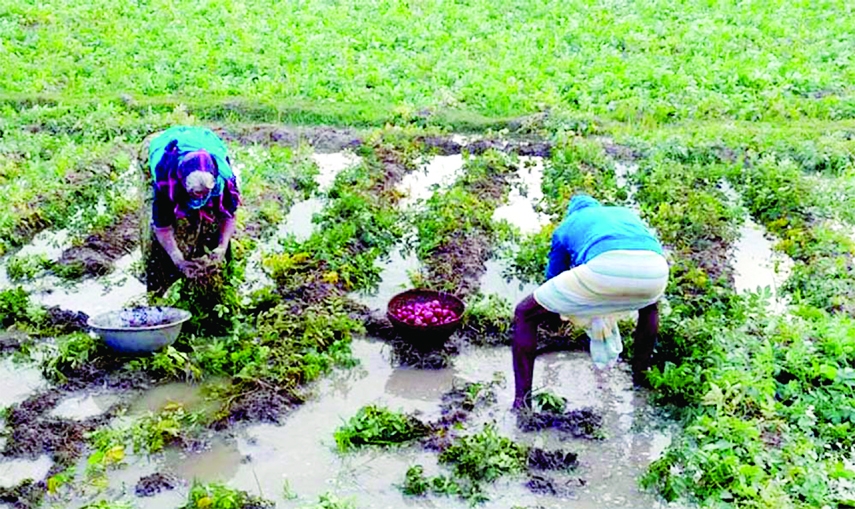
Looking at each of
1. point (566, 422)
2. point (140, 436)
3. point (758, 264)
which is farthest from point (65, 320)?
point (758, 264)

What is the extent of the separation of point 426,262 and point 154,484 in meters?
3.38

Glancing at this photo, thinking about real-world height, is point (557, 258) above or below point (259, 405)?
above

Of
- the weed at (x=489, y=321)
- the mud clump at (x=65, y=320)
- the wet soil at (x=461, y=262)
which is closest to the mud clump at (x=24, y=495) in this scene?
the mud clump at (x=65, y=320)

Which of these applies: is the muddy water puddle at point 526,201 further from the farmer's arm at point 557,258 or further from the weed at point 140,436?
the weed at point 140,436

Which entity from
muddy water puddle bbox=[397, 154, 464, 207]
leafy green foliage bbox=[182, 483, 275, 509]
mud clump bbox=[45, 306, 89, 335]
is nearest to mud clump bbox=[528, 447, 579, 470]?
leafy green foliage bbox=[182, 483, 275, 509]

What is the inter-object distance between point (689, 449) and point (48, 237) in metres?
5.91

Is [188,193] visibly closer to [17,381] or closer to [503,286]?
[17,381]

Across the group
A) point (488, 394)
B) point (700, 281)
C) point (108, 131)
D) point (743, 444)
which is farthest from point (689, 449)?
point (108, 131)

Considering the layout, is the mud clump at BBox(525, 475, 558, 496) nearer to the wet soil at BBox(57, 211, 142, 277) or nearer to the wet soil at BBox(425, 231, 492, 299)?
the wet soil at BBox(425, 231, 492, 299)

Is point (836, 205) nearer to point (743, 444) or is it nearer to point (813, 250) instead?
point (813, 250)

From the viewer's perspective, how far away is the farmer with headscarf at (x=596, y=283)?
590cm

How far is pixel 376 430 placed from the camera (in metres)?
6.05

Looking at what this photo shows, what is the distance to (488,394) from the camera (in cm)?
657

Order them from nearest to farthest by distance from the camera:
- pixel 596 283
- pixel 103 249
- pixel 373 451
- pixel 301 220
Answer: pixel 596 283
pixel 373 451
pixel 103 249
pixel 301 220
